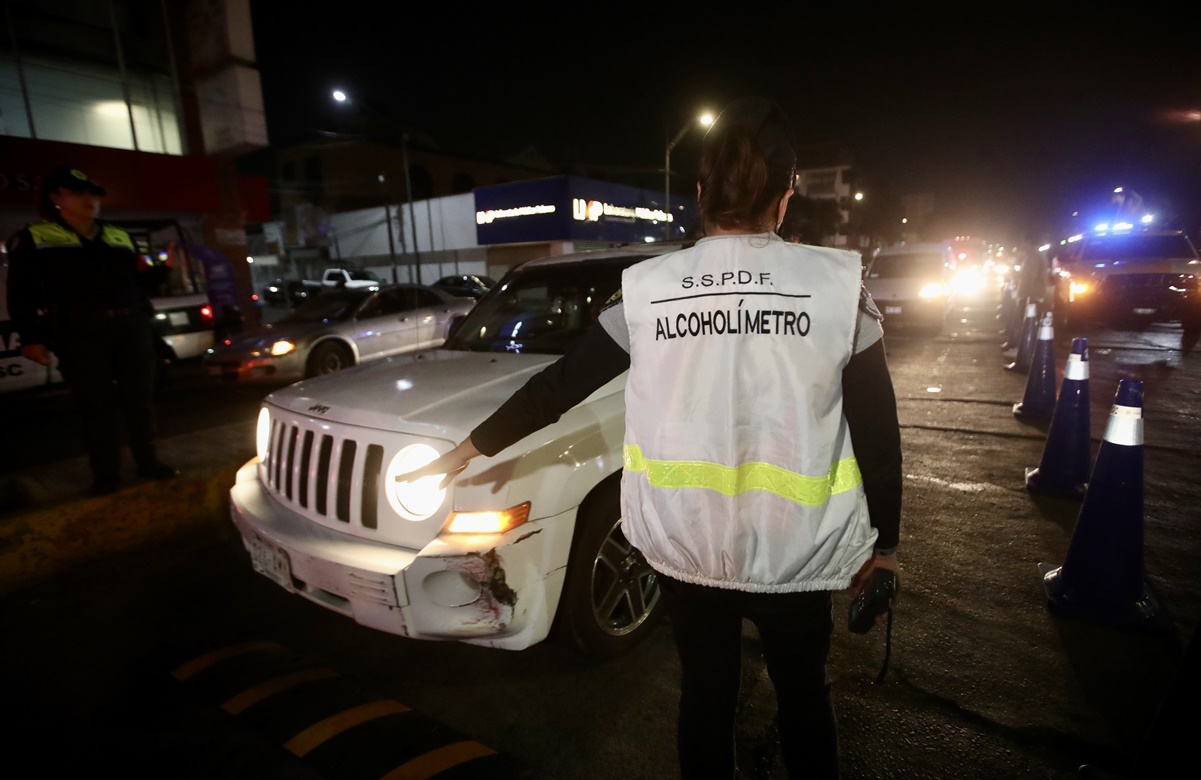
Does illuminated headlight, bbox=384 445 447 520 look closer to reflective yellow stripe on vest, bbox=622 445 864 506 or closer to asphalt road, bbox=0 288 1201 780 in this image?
asphalt road, bbox=0 288 1201 780

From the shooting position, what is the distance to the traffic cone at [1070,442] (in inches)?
158

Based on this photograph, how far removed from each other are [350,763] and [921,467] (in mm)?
4201

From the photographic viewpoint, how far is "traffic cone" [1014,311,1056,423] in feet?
18.6

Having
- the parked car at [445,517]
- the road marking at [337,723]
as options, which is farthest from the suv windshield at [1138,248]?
the road marking at [337,723]

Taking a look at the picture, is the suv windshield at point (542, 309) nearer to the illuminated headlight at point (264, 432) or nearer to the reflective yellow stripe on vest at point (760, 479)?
the illuminated headlight at point (264, 432)

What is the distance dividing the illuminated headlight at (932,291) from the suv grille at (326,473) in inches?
455

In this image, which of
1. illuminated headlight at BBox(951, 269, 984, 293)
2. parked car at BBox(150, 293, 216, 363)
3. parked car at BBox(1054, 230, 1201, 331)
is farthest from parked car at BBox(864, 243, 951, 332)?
parked car at BBox(150, 293, 216, 363)

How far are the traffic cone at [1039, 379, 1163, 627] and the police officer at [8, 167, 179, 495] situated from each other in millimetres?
5066

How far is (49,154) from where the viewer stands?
12.0 m

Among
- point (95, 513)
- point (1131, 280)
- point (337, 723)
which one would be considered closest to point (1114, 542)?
point (337, 723)

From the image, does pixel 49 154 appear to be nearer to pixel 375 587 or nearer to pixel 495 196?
pixel 375 587

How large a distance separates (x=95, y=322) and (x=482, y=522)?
3.32 metres

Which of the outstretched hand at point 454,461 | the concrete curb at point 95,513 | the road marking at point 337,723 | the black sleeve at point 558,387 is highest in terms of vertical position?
the black sleeve at point 558,387

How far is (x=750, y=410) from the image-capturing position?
1.29 meters
